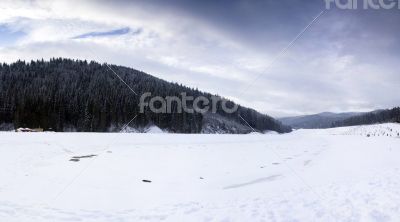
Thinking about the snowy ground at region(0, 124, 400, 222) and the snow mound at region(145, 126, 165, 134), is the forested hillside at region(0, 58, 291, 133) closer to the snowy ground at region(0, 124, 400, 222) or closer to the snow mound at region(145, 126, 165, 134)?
the snow mound at region(145, 126, 165, 134)

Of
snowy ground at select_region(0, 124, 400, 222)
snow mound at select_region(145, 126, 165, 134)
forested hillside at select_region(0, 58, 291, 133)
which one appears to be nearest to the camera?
snowy ground at select_region(0, 124, 400, 222)

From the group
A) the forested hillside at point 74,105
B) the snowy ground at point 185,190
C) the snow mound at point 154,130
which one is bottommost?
the snowy ground at point 185,190

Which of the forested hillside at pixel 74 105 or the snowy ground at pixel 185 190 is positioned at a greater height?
the forested hillside at pixel 74 105

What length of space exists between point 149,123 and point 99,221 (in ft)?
301

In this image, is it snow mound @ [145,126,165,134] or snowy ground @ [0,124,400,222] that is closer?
snowy ground @ [0,124,400,222]

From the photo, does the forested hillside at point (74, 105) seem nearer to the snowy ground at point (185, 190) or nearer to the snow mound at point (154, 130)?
the snow mound at point (154, 130)

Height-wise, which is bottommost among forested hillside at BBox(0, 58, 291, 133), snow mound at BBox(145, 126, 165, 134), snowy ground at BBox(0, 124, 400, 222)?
snowy ground at BBox(0, 124, 400, 222)

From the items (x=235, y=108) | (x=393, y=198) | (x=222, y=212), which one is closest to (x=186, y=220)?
(x=222, y=212)

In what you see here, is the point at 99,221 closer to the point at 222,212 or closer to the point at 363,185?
the point at 222,212

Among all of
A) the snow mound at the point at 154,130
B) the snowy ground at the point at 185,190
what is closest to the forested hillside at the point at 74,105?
the snow mound at the point at 154,130

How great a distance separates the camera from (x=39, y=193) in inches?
424

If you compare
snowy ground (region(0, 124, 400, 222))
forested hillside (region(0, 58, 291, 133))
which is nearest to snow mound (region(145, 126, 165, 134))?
forested hillside (region(0, 58, 291, 133))

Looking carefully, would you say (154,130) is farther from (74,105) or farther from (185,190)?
(185,190)

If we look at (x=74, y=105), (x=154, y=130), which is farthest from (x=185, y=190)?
(x=154, y=130)
